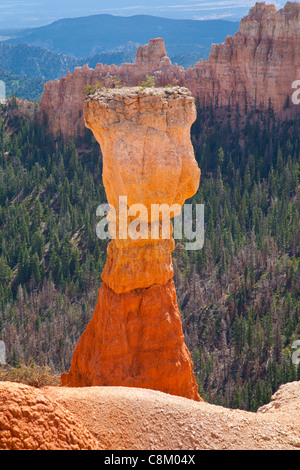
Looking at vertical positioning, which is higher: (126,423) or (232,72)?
(232,72)

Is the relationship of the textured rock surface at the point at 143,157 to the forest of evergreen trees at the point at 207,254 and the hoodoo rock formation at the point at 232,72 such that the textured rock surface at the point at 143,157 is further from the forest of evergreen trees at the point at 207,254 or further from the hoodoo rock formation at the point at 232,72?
the hoodoo rock formation at the point at 232,72

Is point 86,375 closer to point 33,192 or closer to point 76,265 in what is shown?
point 76,265

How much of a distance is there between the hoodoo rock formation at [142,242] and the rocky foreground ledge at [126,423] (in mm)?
4883

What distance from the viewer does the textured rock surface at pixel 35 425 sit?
12.4 m

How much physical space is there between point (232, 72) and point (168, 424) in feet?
291

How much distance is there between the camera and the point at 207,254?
64438 mm

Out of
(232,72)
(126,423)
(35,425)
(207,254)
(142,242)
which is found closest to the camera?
(35,425)

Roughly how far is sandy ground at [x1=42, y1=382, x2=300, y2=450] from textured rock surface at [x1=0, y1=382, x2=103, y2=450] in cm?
64

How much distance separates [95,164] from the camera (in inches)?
3644

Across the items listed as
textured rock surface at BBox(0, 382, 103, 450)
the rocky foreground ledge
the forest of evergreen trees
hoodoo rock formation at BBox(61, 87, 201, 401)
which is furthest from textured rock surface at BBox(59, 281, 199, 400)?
the forest of evergreen trees

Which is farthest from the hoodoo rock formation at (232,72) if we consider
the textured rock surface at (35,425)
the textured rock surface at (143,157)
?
the textured rock surface at (35,425)

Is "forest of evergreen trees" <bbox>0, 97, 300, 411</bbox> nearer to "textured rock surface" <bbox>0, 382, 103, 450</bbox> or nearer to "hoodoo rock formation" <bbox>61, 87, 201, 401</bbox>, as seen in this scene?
"hoodoo rock formation" <bbox>61, 87, 201, 401</bbox>

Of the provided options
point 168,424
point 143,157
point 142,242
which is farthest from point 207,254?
point 168,424

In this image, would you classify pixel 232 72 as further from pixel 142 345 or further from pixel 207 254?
pixel 142 345
